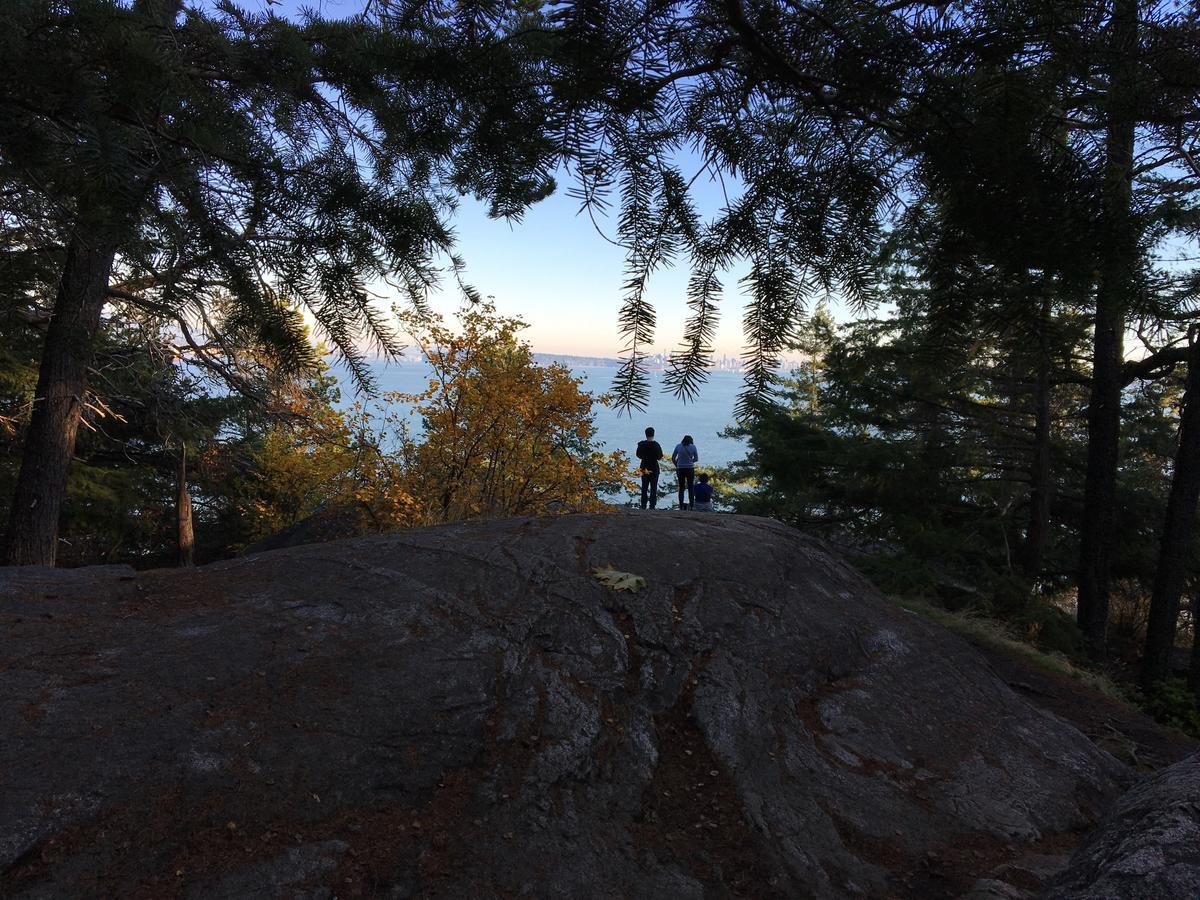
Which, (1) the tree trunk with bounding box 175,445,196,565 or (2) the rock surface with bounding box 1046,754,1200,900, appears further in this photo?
(1) the tree trunk with bounding box 175,445,196,565

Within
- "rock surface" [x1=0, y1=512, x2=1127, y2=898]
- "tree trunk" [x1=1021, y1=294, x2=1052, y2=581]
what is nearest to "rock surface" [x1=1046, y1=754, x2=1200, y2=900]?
"rock surface" [x1=0, y1=512, x2=1127, y2=898]

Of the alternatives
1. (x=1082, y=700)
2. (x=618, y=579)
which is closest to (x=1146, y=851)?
(x=618, y=579)

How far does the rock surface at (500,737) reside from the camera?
2.69 meters

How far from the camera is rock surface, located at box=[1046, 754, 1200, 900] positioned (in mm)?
1727

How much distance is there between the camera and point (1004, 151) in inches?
53.7

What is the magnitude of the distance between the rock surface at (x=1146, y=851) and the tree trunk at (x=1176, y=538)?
8610 mm

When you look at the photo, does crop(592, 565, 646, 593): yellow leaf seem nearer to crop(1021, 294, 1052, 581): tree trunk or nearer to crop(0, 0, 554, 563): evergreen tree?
crop(0, 0, 554, 563): evergreen tree

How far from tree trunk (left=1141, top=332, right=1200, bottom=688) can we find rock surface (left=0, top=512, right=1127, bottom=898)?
6.09 metres

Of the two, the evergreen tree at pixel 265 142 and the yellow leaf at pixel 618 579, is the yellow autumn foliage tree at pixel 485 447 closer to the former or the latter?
the yellow leaf at pixel 618 579

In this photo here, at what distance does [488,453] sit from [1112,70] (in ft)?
27.6

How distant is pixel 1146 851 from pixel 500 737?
2.48 metres

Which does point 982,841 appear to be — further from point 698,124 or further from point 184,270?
point 184,270

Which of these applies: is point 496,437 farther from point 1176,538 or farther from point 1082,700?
point 1176,538

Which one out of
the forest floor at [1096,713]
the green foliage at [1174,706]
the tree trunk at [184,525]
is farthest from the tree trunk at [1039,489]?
the tree trunk at [184,525]
